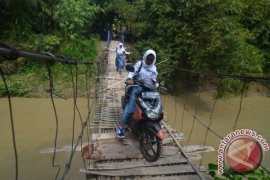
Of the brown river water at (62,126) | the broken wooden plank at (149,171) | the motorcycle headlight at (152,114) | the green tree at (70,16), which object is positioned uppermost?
the green tree at (70,16)

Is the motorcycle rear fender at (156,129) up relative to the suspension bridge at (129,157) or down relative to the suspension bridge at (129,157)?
up

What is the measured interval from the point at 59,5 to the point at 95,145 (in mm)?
7572

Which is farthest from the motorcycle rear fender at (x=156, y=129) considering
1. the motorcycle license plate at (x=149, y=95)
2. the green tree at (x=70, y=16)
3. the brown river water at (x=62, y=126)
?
the green tree at (x=70, y=16)

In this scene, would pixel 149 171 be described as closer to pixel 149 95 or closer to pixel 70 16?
pixel 149 95

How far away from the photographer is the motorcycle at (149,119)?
2.68m

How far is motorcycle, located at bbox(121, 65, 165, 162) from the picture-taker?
268 centimetres

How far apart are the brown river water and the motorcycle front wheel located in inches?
67.4

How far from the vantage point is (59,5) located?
31.6 ft

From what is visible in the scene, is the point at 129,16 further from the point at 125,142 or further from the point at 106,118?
the point at 125,142

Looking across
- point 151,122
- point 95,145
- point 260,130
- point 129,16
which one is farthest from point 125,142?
point 129,16

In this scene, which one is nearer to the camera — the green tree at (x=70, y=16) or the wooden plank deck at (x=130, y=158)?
the wooden plank deck at (x=130, y=158)

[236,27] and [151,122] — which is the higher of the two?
[236,27]

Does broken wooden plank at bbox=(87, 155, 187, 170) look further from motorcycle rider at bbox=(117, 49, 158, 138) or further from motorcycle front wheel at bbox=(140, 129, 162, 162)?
motorcycle rider at bbox=(117, 49, 158, 138)

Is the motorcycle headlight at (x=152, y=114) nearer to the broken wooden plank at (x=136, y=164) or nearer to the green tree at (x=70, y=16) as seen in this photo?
the broken wooden plank at (x=136, y=164)
